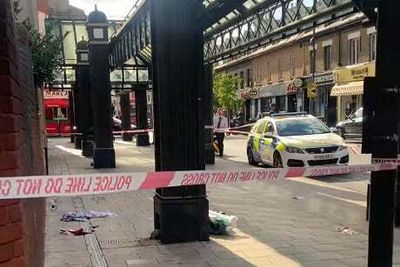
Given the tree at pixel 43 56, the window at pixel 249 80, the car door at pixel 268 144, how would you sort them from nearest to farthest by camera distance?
the tree at pixel 43 56 < the car door at pixel 268 144 < the window at pixel 249 80

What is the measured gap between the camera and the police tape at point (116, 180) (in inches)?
105

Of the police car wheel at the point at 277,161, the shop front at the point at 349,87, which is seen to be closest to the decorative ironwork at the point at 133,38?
the police car wheel at the point at 277,161

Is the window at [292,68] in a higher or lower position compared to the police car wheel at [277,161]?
higher

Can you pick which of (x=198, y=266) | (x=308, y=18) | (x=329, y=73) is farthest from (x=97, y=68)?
(x=329, y=73)

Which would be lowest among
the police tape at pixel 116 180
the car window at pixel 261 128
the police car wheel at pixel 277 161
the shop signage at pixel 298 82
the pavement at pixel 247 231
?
the pavement at pixel 247 231

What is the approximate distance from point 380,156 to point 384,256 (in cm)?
77

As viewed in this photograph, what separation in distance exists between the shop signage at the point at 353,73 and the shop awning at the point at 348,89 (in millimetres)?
317

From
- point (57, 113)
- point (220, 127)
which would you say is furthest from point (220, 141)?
point (57, 113)

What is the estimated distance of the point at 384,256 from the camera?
383 cm

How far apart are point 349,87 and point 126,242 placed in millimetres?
26485

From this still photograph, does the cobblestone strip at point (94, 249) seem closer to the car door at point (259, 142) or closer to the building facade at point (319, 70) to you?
the car door at point (259, 142)

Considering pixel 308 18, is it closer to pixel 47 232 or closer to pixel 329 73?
pixel 47 232

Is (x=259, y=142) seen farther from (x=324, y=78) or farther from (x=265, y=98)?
(x=265, y=98)

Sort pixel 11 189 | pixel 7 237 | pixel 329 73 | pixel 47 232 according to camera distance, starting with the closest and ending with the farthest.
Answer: pixel 7 237 < pixel 11 189 < pixel 47 232 < pixel 329 73
